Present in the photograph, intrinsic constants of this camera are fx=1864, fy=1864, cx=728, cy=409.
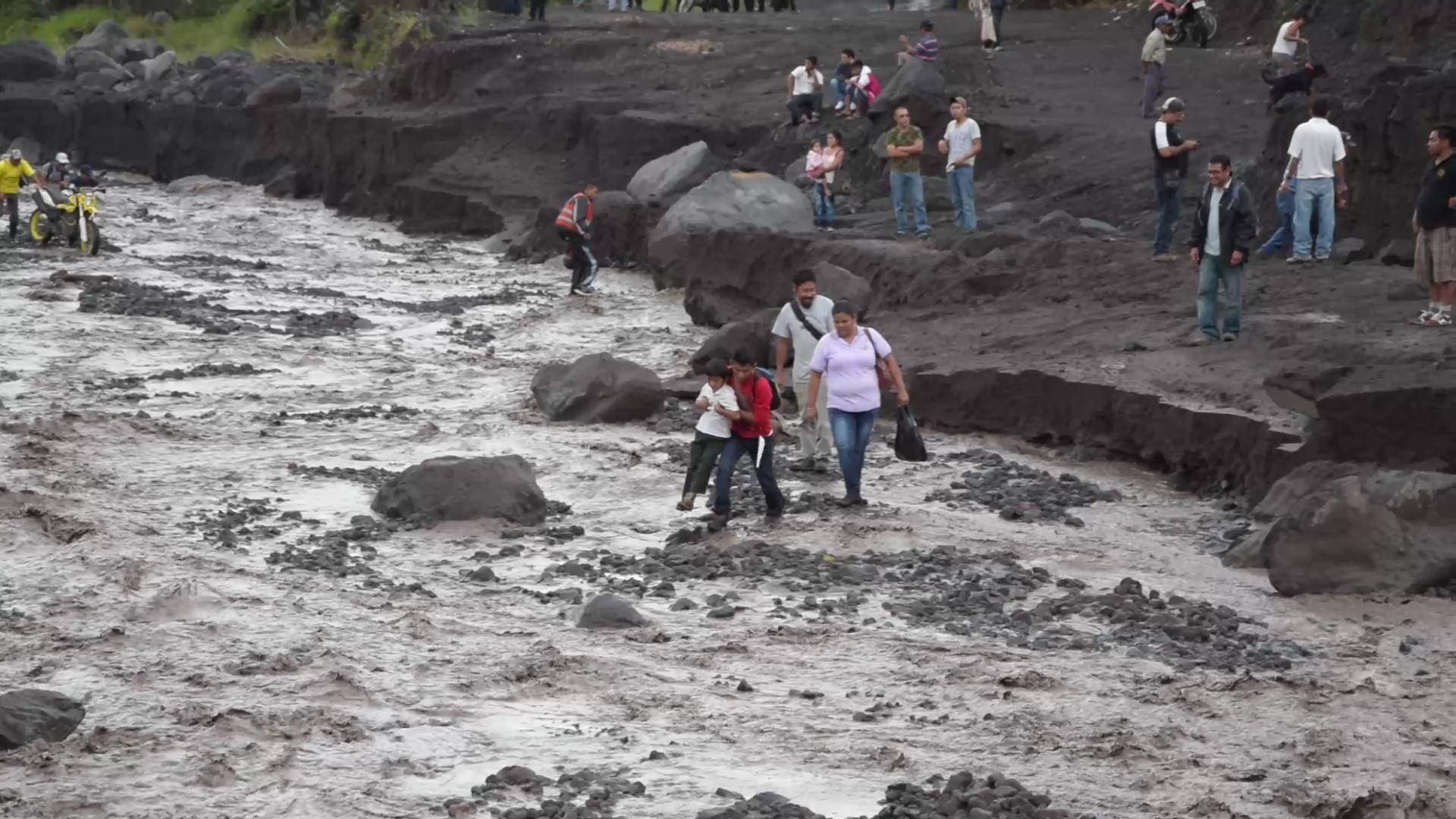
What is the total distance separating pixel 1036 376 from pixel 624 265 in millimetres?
13327

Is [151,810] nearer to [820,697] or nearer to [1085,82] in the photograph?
[820,697]

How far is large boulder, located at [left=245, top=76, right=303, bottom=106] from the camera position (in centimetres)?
4273

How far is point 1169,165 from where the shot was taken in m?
18.6

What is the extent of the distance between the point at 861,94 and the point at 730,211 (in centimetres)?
537

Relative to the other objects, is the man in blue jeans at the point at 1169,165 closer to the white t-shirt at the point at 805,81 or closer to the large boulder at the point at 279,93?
the white t-shirt at the point at 805,81

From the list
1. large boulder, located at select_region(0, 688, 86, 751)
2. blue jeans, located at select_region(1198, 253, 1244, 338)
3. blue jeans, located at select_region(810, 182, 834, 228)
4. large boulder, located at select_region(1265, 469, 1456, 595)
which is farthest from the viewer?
blue jeans, located at select_region(810, 182, 834, 228)

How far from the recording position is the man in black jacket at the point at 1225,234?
1488 cm

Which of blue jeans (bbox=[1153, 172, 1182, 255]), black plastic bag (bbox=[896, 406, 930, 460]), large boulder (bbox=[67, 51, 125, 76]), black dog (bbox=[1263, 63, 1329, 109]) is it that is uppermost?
black dog (bbox=[1263, 63, 1329, 109])

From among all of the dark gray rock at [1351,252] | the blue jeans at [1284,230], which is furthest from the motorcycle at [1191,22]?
the dark gray rock at [1351,252]

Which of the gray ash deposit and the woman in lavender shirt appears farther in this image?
the gray ash deposit

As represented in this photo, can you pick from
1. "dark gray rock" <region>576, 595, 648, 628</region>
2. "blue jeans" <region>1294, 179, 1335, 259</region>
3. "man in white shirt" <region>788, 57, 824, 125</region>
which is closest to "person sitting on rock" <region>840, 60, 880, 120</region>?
"man in white shirt" <region>788, 57, 824, 125</region>

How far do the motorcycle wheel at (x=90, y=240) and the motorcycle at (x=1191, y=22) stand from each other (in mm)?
17789

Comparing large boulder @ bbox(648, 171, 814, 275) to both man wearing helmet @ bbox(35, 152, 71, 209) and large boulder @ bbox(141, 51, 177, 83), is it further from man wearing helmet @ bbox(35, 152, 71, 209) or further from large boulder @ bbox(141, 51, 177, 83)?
large boulder @ bbox(141, 51, 177, 83)

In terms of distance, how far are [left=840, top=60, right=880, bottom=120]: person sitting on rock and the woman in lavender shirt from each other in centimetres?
1715
